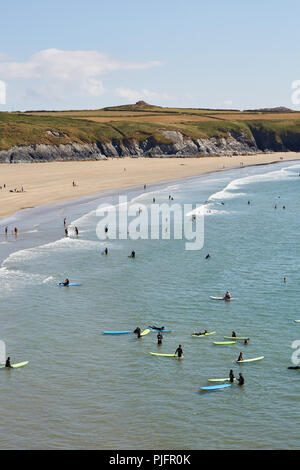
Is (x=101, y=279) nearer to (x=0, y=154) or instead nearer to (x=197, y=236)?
(x=197, y=236)

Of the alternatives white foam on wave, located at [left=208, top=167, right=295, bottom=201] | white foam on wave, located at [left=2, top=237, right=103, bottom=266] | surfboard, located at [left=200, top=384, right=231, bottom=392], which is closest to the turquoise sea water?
white foam on wave, located at [left=2, top=237, right=103, bottom=266]

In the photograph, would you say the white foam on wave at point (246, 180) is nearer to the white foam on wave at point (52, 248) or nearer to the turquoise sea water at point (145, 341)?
the turquoise sea water at point (145, 341)

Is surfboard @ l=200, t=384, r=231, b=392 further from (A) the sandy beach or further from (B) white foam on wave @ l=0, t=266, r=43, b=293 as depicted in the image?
(A) the sandy beach

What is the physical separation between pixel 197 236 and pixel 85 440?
2036 inches

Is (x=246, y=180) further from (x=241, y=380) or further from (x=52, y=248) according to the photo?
(x=241, y=380)

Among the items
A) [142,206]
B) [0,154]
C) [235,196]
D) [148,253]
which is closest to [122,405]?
[148,253]

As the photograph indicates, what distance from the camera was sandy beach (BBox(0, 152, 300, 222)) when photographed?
10819 centimetres

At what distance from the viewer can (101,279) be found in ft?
180

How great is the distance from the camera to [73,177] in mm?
143000

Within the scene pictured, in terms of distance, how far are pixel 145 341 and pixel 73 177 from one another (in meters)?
108

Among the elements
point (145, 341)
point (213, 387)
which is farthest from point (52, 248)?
point (213, 387)

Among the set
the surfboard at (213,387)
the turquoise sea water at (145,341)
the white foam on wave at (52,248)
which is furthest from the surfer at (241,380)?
the white foam on wave at (52,248)

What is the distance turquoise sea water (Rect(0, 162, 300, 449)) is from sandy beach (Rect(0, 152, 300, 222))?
30277 millimetres
